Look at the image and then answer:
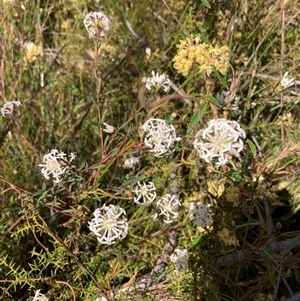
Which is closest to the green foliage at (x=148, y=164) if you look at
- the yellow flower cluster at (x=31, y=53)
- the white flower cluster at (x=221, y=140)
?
the yellow flower cluster at (x=31, y=53)

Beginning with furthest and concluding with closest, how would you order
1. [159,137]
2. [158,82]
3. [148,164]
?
[148,164]
[158,82]
[159,137]

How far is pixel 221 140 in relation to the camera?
31.2 inches

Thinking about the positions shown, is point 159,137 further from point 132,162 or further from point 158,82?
point 132,162

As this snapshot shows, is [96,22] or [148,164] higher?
[96,22]

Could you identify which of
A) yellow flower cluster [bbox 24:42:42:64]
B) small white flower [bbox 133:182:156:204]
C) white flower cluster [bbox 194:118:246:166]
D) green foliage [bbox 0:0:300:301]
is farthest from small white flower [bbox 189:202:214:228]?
yellow flower cluster [bbox 24:42:42:64]

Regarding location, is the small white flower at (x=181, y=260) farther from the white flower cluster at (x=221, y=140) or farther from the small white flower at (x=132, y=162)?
the white flower cluster at (x=221, y=140)

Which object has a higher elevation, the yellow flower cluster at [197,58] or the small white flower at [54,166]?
the yellow flower cluster at [197,58]

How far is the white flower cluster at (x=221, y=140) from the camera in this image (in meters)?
0.78

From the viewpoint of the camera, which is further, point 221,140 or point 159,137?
point 159,137

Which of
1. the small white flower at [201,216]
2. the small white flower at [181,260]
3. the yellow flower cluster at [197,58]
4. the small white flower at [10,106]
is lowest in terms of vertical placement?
the small white flower at [181,260]

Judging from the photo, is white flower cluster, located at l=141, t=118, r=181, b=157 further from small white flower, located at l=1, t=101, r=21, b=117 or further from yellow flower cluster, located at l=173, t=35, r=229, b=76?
small white flower, located at l=1, t=101, r=21, b=117

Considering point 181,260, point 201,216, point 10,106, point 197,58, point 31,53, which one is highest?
point 197,58

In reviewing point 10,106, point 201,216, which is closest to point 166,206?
point 201,216

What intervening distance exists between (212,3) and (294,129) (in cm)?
45
